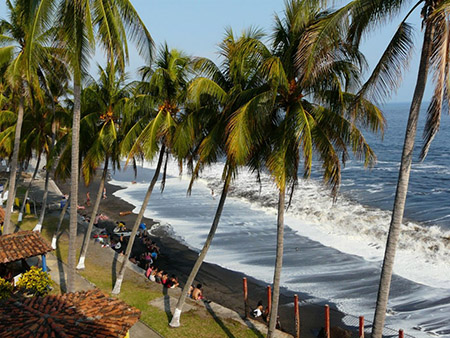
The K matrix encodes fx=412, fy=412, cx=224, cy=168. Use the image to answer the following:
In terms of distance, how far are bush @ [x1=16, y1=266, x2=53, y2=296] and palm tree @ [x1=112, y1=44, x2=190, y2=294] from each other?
4785 mm

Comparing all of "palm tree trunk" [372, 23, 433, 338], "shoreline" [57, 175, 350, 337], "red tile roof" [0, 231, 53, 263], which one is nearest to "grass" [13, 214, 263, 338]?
"shoreline" [57, 175, 350, 337]

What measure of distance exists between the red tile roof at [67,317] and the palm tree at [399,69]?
5.08 metres

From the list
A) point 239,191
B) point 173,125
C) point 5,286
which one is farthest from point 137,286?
Result: point 239,191

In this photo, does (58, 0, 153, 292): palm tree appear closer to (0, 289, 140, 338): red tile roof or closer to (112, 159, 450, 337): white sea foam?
(0, 289, 140, 338): red tile roof

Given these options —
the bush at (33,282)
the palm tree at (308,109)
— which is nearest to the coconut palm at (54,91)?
the bush at (33,282)

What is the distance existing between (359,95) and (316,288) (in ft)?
40.0

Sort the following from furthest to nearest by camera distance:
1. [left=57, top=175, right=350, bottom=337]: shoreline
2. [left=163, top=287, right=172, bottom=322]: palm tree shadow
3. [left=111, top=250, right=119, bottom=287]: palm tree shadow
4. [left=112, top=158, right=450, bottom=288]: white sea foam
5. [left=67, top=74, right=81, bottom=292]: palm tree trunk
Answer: [left=112, top=158, right=450, bottom=288]: white sea foam → [left=111, top=250, right=119, bottom=287]: palm tree shadow → [left=57, top=175, right=350, bottom=337]: shoreline → [left=163, top=287, right=172, bottom=322]: palm tree shadow → [left=67, top=74, right=81, bottom=292]: palm tree trunk

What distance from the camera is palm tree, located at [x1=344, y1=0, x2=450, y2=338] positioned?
5711 mm

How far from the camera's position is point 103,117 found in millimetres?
15633

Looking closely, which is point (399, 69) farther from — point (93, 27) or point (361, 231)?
point (361, 231)

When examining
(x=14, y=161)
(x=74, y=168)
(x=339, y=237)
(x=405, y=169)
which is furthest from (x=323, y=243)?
(x=405, y=169)

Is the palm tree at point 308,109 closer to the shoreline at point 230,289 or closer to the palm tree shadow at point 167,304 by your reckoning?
the palm tree shadow at point 167,304

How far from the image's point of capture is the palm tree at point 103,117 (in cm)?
1505

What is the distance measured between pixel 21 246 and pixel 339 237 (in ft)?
59.7
